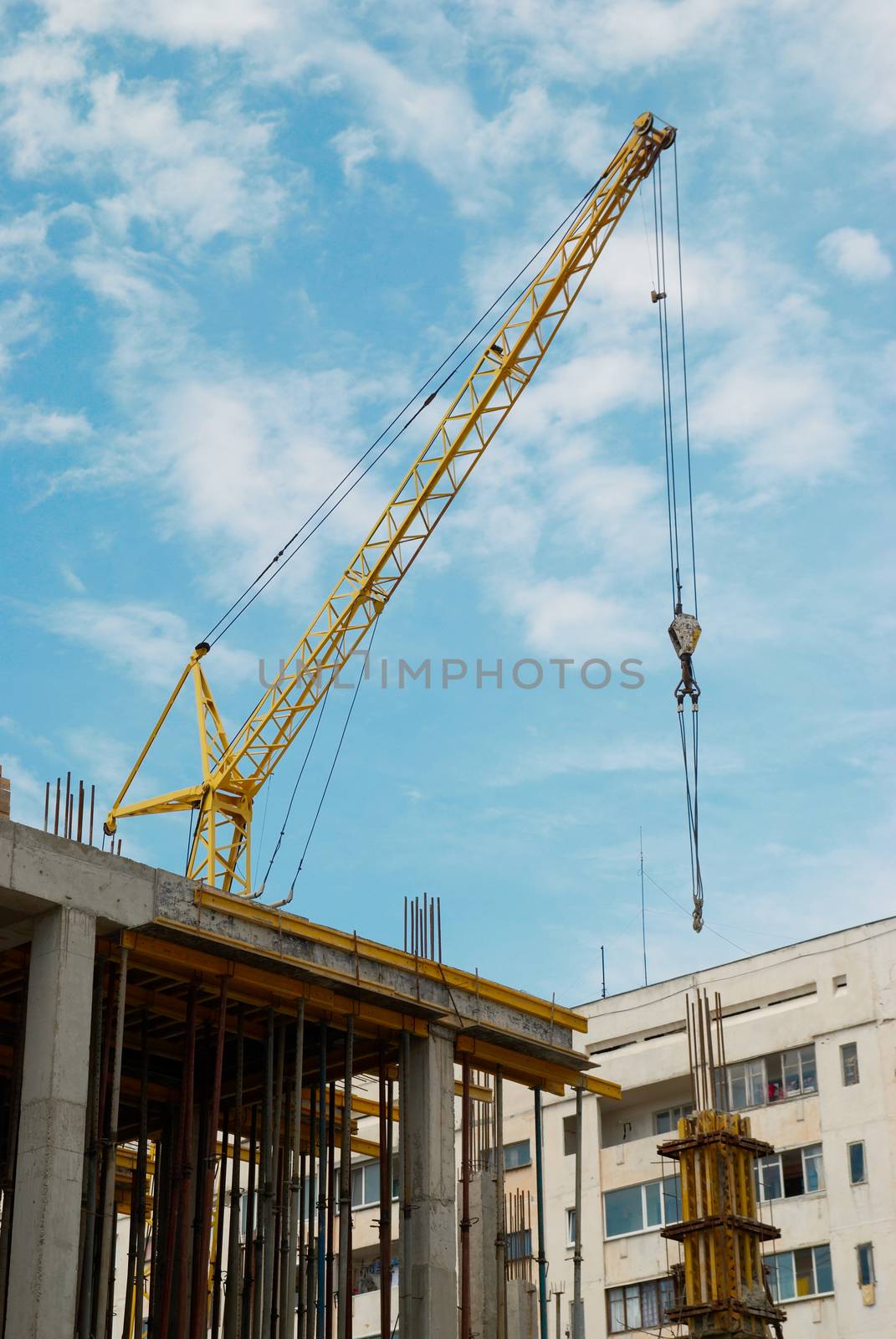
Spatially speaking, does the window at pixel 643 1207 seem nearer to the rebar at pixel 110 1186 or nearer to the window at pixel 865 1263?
the window at pixel 865 1263

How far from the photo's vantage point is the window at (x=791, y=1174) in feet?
198

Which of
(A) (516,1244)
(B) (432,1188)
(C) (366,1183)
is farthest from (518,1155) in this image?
(B) (432,1188)

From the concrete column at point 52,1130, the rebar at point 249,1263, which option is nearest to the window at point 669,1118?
the rebar at point 249,1263

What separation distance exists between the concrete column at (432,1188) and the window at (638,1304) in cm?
2564

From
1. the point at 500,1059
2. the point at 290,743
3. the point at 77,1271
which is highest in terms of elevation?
the point at 290,743

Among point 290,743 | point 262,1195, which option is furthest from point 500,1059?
point 290,743

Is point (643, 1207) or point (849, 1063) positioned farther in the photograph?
point (643, 1207)

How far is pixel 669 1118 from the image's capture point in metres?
65.4

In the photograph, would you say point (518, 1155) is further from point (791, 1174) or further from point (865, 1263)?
point (865, 1263)

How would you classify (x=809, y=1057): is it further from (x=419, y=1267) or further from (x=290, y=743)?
(x=419, y=1267)

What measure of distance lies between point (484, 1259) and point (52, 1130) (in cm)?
1567

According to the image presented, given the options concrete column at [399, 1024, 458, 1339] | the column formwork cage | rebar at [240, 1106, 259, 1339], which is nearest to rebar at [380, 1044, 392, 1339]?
concrete column at [399, 1024, 458, 1339]

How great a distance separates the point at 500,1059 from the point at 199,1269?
8196 millimetres

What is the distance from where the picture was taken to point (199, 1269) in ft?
122
